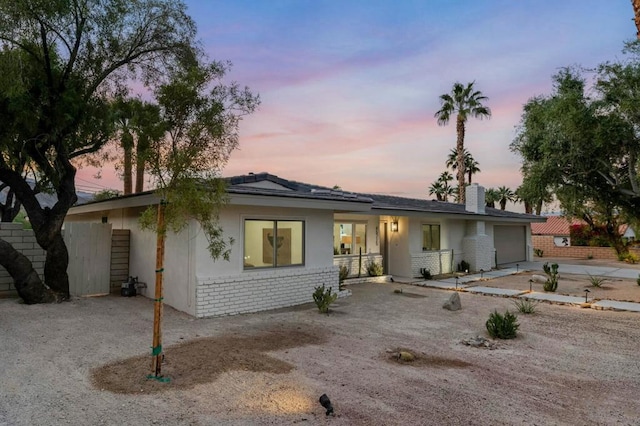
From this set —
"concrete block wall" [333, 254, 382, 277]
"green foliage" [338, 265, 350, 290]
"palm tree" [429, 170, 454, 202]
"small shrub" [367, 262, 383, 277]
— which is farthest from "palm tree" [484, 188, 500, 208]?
"green foliage" [338, 265, 350, 290]

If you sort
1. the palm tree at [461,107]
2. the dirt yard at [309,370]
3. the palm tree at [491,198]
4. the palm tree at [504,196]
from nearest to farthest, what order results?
the dirt yard at [309,370]
the palm tree at [461,107]
the palm tree at [491,198]
the palm tree at [504,196]

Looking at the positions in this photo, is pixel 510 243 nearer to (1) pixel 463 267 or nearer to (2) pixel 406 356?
(1) pixel 463 267

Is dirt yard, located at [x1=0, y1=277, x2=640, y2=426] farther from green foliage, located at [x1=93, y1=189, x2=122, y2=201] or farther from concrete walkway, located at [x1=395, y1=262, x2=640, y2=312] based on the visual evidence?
green foliage, located at [x1=93, y1=189, x2=122, y2=201]

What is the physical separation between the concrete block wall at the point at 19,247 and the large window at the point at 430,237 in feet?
44.1

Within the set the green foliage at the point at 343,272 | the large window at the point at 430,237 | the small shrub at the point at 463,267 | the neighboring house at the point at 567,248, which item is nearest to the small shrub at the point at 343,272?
the green foliage at the point at 343,272

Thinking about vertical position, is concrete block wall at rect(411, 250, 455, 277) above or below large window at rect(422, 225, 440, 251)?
below

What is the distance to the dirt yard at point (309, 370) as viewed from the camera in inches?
154

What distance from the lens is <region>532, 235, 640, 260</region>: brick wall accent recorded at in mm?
26219

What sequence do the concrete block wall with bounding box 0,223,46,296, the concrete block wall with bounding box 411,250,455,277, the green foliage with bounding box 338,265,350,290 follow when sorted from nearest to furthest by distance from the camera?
the concrete block wall with bounding box 0,223,46,296
the green foliage with bounding box 338,265,350,290
the concrete block wall with bounding box 411,250,455,277

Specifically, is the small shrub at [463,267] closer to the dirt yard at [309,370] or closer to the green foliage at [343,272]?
the green foliage at [343,272]

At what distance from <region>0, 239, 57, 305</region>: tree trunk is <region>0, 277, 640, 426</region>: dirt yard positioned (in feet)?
1.22

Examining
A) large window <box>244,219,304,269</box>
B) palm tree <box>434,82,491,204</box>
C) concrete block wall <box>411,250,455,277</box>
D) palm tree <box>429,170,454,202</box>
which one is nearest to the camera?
large window <box>244,219,304,269</box>

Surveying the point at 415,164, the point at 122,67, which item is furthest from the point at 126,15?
Result: the point at 415,164

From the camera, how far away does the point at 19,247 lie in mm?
9641
